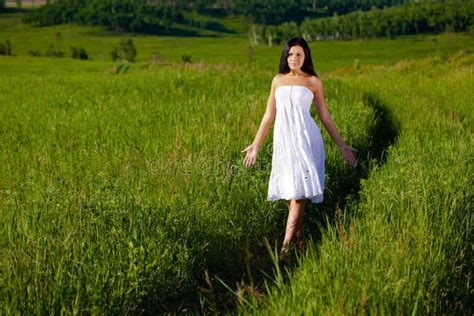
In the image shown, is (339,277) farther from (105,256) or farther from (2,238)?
(2,238)

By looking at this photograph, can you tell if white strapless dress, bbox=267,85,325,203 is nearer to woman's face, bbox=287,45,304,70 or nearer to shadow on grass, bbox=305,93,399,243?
woman's face, bbox=287,45,304,70

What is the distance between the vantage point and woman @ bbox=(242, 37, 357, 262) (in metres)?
6.71

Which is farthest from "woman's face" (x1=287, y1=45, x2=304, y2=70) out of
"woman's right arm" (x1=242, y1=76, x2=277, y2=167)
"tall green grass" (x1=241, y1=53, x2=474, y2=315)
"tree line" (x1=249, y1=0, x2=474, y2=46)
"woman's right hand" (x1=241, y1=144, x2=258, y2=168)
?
"tree line" (x1=249, y1=0, x2=474, y2=46)

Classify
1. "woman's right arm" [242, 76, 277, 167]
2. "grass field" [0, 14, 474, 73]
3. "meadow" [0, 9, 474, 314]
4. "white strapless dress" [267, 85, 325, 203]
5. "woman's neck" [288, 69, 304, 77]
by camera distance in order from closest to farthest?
"meadow" [0, 9, 474, 314], "white strapless dress" [267, 85, 325, 203], "woman's neck" [288, 69, 304, 77], "woman's right arm" [242, 76, 277, 167], "grass field" [0, 14, 474, 73]

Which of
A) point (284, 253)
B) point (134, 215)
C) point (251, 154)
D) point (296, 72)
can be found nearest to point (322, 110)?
point (296, 72)

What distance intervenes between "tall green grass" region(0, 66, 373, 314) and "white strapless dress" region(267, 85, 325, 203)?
60 cm

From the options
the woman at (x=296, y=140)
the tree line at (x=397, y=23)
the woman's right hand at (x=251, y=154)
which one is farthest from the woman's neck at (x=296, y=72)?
the tree line at (x=397, y=23)

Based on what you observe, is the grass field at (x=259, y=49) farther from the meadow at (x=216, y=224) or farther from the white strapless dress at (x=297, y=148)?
the white strapless dress at (x=297, y=148)

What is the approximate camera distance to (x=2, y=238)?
5.24 metres

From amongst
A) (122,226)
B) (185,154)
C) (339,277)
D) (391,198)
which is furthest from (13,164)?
(339,277)

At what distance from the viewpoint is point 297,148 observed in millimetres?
6758

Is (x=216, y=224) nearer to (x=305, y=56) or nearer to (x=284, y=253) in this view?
(x=284, y=253)

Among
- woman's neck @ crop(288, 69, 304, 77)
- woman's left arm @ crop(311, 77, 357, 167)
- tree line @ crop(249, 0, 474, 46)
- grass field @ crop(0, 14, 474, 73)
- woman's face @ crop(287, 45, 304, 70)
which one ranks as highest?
woman's face @ crop(287, 45, 304, 70)

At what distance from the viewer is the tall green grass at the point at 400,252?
4.32 meters
